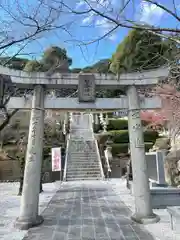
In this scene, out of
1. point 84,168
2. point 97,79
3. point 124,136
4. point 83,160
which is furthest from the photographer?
point 124,136

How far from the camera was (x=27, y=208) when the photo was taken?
553 centimetres

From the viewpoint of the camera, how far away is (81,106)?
6.20m

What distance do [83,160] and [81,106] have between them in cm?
1328

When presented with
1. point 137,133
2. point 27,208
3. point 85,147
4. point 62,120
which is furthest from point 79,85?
point 62,120

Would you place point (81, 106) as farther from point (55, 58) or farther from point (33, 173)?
point (55, 58)

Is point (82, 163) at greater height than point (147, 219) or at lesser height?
greater

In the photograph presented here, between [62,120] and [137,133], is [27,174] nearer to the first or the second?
[137,133]

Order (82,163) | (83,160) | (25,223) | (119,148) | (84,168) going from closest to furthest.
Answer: (25,223), (84,168), (82,163), (83,160), (119,148)

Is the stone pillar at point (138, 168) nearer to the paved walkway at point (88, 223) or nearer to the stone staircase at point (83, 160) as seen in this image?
the paved walkway at point (88, 223)

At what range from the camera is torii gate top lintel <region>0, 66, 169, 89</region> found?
240 inches

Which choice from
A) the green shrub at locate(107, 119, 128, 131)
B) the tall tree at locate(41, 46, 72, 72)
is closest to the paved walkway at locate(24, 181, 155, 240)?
the tall tree at locate(41, 46, 72, 72)

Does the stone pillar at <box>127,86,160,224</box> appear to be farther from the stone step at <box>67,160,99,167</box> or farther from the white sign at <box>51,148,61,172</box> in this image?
the stone step at <box>67,160,99,167</box>

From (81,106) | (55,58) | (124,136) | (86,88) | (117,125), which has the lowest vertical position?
(81,106)

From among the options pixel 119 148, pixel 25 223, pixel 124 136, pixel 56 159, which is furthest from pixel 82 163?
pixel 25 223
